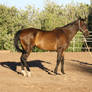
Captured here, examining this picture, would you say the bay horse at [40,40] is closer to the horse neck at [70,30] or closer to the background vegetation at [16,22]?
the horse neck at [70,30]

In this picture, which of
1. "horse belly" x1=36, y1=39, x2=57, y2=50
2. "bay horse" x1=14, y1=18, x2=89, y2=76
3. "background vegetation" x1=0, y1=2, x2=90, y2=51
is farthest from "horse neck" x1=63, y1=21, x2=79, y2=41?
"background vegetation" x1=0, y1=2, x2=90, y2=51

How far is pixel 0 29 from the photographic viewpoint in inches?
750

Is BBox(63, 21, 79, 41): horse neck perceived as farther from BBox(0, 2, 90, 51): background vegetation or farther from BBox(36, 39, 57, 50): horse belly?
BBox(0, 2, 90, 51): background vegetation

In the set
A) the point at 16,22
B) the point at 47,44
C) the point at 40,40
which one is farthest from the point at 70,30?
the point at 16,22

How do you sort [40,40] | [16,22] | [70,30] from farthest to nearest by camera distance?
[16,22], [70,30], [40,40]

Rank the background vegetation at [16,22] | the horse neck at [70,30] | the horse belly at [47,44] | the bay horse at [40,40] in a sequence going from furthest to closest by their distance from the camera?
1. the background vegetation at [16,22]
2. the horse neck at [70,30]
3. the horse belly at [47,44]
4. the bay horse at [40,40]

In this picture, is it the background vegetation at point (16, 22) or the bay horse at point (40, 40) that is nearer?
the bay horse at point (40, 40)

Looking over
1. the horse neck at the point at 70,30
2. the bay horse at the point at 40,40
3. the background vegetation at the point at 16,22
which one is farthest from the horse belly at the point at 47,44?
the background vegetation at the point at 16,22

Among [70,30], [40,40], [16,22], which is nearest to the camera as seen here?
[40,40]

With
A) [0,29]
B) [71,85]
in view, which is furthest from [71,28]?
[0,29]

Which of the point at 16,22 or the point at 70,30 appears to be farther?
the point at 16,22

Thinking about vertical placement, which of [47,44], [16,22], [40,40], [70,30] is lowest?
[47,44]

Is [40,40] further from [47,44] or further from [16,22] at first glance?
[16,22]

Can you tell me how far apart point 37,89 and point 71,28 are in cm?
338
